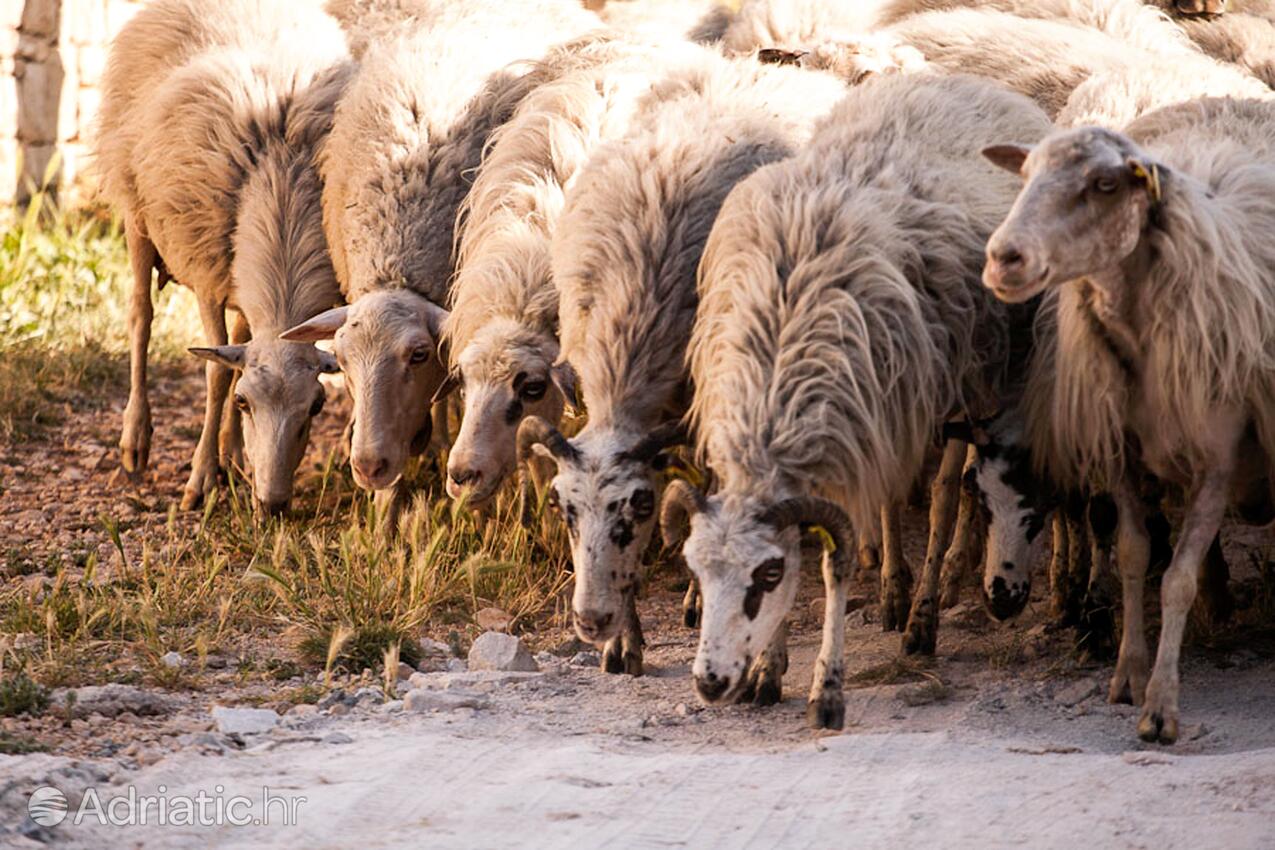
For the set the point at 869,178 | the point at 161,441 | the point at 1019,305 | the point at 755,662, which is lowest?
the point at 161,441

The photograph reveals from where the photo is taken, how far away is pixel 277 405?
7.08 meters

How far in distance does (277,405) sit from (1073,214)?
11.7ft

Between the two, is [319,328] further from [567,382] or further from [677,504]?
[677,504]

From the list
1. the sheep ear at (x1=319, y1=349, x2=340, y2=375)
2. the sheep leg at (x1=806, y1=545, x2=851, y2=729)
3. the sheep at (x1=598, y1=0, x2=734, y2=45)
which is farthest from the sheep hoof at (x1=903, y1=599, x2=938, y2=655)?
the sheep at (x1=598, y1=0, x2=734, y2=45)

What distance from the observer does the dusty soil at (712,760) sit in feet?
13.2

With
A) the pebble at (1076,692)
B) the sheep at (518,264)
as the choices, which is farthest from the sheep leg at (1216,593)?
the sheep at (518,264)

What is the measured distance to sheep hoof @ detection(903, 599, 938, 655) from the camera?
19.2ft

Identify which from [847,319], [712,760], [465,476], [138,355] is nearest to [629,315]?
[847,319]

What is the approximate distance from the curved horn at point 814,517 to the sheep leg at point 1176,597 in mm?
899

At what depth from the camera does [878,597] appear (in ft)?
22.0

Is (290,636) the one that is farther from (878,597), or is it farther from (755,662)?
(878,597)

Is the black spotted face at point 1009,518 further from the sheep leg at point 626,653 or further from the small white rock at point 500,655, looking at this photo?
the small white rock at point 500,655

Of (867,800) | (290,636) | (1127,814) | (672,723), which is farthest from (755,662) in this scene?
(290,636)

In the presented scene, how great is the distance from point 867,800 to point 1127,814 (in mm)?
599
